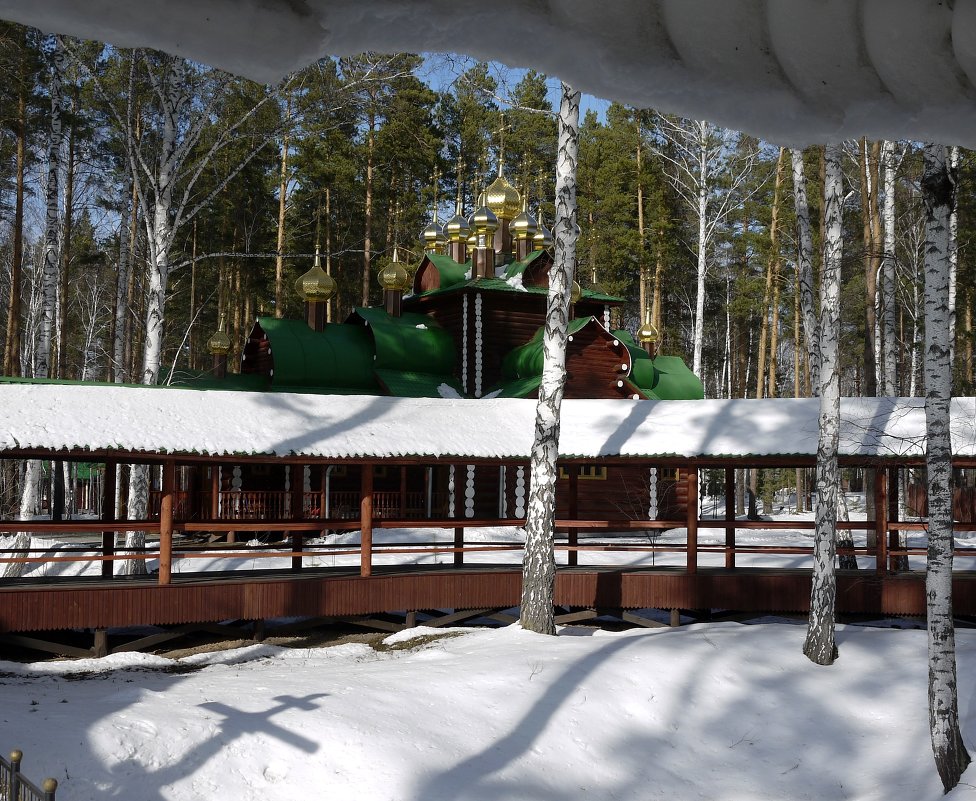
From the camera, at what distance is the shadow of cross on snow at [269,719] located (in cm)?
889

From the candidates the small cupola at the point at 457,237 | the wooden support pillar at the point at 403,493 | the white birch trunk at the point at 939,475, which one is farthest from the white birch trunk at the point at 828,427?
the small cupola at the point at 457,237

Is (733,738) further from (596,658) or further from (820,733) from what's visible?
(596,658)

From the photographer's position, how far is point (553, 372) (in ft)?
43.8

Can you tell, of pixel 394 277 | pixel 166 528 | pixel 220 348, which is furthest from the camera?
pixel 220 348

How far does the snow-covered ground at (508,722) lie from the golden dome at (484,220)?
19188 millimetres

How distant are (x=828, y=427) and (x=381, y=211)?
3347 cm

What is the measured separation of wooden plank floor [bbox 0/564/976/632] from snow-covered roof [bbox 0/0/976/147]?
12983 millimetres

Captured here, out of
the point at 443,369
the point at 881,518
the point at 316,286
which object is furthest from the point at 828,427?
the point at 316,286

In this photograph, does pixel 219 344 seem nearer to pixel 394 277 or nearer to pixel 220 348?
pixel 220 348

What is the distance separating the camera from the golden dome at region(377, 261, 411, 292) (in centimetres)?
3041

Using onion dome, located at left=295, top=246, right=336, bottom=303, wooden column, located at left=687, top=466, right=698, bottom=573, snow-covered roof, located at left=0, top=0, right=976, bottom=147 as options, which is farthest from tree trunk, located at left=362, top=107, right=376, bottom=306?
snow-covered roof, located at left=0, top=0, right=976, bottom=147

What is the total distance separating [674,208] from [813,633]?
38.8m

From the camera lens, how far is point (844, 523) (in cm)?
1548

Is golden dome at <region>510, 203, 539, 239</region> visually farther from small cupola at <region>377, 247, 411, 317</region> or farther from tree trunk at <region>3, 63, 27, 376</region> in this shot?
tree trunk at <region>3, 63, 27, 376</region>
